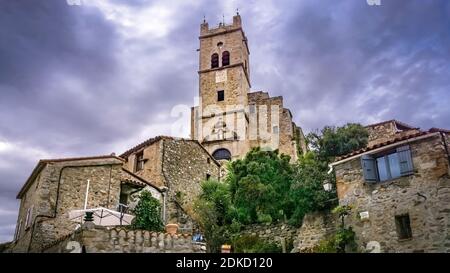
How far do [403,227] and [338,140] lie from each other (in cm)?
636

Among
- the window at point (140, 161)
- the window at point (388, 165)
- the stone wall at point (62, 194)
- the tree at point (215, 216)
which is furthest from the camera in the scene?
the window at point (140, 161)

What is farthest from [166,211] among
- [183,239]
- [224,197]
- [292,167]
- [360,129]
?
[360,129]

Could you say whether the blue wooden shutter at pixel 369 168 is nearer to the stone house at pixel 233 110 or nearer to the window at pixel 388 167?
the window at pixel 388 167

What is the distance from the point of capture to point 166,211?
53.2 ft

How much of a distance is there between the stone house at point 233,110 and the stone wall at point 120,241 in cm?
1709

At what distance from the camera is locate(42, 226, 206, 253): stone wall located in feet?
27.2

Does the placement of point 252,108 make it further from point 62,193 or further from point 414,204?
point 414,204

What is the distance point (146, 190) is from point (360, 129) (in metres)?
9.09

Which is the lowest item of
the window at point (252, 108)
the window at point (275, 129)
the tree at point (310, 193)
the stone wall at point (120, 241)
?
the stone wall at point (120, 241)

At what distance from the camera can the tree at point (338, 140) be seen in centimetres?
1608

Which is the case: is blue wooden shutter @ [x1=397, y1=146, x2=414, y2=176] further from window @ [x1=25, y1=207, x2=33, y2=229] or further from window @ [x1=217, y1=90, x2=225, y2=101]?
window @ [x1=217, y1=90, x2=225, y2=101]

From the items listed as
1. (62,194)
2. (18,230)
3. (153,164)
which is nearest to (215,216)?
(153,164)

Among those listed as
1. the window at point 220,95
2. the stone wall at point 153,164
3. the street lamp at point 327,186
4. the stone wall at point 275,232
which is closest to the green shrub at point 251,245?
the stone wall at point 275,232
